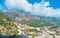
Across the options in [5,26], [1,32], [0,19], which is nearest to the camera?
[1,32]

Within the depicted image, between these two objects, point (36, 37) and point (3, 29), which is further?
point (36, 37)

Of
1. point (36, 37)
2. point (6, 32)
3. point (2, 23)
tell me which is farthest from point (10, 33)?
point (36, 37)

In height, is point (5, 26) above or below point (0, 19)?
below

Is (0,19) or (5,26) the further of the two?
(0,19)

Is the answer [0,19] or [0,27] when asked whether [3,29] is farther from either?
[0,19]

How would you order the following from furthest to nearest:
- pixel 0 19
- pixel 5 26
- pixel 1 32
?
pixel 0 19
pixel 5 26
pixel 1 32

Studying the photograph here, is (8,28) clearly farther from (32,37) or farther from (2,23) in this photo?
(32,37)

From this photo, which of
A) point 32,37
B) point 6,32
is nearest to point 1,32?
point 6,32

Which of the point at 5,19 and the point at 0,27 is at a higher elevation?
the point at 5,19

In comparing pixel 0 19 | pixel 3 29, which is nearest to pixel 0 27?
pixel 3 29
